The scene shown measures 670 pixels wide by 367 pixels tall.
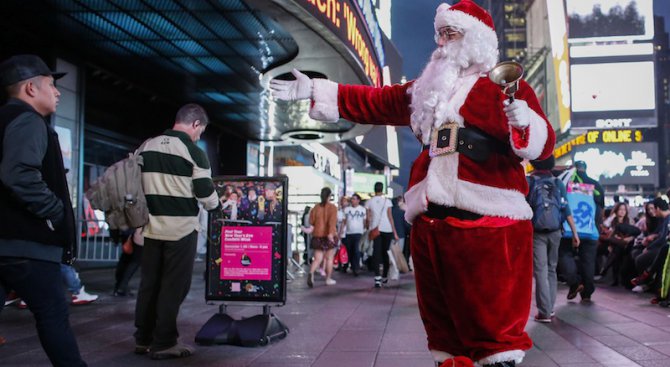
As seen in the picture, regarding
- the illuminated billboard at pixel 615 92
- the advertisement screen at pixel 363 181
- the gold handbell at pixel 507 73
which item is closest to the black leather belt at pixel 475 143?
the gold handbell at pixel 507 73

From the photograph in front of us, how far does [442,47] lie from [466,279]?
1.18 meters

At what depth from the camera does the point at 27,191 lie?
3172mm

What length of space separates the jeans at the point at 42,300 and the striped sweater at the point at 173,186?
6.08ft

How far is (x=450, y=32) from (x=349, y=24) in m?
10.5

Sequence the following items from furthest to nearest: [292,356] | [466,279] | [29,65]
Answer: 1. [292,356]
2. [29,65]
3. [466,279]

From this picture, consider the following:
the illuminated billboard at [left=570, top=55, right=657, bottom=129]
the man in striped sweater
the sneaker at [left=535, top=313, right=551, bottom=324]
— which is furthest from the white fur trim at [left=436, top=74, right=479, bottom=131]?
the illuminated billboard at [left=570, top=55, right=657, bottom=129]

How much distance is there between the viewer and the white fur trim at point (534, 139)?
2.87m

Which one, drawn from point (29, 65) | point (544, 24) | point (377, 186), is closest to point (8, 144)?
Answer: point (29, 65)

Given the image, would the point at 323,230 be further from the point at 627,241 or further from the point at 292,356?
the point at 292,356

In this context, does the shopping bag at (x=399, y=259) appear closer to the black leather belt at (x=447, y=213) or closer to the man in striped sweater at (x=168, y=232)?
the man in striped sweater at (x=168, y=232)

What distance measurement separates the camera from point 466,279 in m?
2.86

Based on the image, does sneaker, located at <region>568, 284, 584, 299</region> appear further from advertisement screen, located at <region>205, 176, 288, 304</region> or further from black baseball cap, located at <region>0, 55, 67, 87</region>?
black baseball cap, located at <region>0, 55, 67, 87</region>

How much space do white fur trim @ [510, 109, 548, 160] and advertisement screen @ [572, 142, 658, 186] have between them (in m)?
63.0

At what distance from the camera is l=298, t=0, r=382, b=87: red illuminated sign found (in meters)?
11.3
